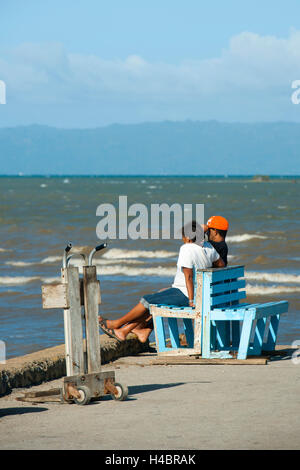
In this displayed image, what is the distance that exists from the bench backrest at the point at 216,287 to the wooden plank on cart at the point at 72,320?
2.02 m

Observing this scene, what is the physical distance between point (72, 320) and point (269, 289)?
1329cm

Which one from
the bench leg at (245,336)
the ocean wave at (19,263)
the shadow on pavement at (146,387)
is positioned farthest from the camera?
the ocean wave at (19,263)

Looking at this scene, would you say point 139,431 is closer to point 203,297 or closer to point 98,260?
point 203,297

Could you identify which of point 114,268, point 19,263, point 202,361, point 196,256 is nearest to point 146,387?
point 202,361

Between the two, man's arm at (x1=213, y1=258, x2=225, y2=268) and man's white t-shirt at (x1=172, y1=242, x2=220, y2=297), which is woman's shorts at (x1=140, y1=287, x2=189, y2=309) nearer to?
man's white t-shirt at (x1=172, y1=242, x2=220, y2=297)

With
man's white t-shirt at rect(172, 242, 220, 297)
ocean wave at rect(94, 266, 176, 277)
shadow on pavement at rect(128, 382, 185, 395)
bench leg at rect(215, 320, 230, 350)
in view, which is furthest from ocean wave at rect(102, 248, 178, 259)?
shadow on pavement at rect(128, 382, 185, 395)

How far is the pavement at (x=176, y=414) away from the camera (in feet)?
16.9

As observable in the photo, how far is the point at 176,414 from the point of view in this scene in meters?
5.95

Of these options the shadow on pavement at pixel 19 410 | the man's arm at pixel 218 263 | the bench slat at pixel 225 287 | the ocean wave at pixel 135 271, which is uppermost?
the man's arm at pixel 218 263

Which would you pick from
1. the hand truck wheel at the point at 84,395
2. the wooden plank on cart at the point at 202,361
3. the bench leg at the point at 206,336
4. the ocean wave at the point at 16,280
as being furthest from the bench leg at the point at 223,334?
the ocean wave at the point at 16,280

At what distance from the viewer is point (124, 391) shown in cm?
648

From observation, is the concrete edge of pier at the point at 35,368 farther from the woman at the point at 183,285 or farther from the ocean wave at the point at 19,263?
the ocean wave at the point at 19,263

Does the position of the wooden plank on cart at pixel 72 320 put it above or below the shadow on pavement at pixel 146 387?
above
